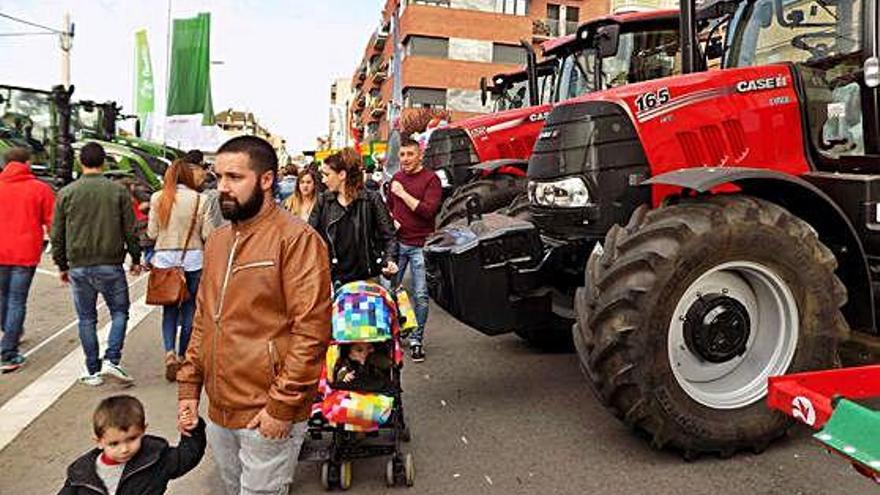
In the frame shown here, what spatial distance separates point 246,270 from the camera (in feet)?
8.21

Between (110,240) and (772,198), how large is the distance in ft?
15.5

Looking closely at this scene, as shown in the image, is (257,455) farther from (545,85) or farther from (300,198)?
(545,85)

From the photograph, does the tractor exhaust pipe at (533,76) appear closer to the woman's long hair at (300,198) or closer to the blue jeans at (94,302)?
the woman's long hair at (300,198)

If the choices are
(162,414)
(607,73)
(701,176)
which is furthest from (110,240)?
(607,73)

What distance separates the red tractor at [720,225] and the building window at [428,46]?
1512 inches

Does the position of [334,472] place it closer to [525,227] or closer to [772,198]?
[525,227]

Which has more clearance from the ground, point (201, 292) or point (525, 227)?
point (525, 227)

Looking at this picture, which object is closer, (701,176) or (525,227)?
(701,176)

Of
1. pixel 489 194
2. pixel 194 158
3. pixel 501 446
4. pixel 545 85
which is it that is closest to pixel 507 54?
pixel 545 85

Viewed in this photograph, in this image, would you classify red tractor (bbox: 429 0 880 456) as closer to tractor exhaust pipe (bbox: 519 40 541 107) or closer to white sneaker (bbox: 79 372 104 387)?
white sneaker (bbox: 79 372 104 387)

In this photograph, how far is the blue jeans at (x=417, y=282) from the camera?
614 centimetres

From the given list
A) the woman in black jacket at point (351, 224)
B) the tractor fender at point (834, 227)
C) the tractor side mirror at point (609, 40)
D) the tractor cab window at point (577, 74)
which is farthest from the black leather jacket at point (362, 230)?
the tractor cab window at point (577, 74)

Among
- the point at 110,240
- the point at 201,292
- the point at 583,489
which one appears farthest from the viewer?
the point at 110,240

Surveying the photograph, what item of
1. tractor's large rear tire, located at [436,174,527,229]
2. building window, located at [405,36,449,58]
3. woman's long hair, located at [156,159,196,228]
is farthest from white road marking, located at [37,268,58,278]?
building window, located at [405,36,449,58]
